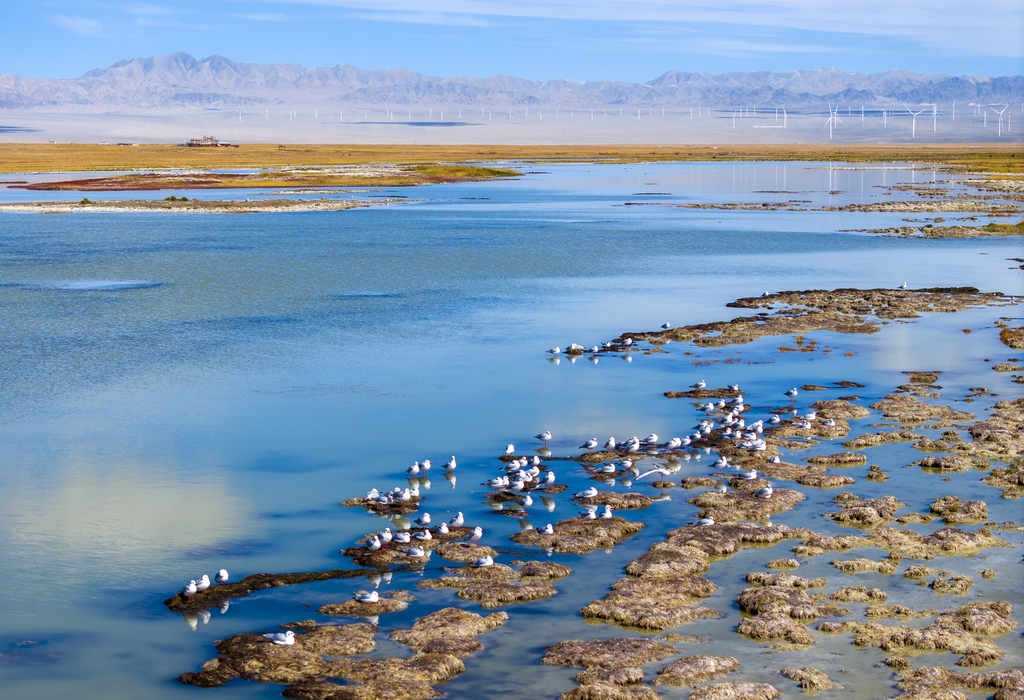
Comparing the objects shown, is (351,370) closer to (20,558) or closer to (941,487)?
(20,558)

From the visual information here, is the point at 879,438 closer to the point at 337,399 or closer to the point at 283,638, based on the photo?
the point at 337,399

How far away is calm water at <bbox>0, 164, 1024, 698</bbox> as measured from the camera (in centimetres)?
1334

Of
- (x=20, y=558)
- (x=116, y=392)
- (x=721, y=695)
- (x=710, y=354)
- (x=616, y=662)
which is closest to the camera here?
(x=721, y=695)

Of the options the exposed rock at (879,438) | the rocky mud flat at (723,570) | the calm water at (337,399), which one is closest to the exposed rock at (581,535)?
the rocky mud flat at (723,570)

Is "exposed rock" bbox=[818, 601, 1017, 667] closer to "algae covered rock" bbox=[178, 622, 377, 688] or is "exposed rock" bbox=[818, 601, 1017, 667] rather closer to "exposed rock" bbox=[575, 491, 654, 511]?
"exposed rock" bbox=[575, 491, 654, 511]

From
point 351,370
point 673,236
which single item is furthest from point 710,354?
point 673,236

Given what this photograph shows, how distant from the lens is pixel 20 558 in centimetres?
1546

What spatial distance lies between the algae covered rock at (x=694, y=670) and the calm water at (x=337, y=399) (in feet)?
0.79

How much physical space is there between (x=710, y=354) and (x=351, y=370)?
969 centimetres

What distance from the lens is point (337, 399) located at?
24.4 m

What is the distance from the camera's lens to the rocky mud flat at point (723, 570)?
1194cm

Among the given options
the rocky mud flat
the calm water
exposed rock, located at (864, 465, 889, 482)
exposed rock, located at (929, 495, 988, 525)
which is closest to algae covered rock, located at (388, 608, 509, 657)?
the rocky mud flat

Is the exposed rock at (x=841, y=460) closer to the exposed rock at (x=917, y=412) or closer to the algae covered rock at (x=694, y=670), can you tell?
the exposed rock at (x=917, y=412)

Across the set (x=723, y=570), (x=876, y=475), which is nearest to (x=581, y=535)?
(x=723, y=570)
